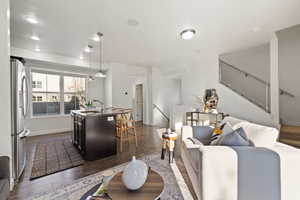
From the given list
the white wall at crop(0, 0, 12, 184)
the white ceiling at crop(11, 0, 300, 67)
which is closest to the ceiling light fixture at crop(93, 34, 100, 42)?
the white ceiling at crop(11, 0, 300, 67)

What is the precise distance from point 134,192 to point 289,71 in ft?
14.5

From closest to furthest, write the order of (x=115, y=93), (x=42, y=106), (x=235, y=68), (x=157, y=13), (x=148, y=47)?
(x=157, y=13), (x=148, y=47), (x=235, y=68), (x=42, y=106), (x=115, y=93)

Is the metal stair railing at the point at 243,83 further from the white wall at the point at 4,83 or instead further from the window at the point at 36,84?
the window at the point at 36,84

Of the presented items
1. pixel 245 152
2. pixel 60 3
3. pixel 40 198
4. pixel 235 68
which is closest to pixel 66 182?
pixel 40 198

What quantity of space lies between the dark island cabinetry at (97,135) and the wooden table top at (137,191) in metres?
1.81

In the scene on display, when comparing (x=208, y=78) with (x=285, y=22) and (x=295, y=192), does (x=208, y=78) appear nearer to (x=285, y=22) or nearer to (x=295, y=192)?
(x=285, y=22)

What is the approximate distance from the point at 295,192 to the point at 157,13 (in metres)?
2.99

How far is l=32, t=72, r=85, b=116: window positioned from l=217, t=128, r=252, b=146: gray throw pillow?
5.81 metres

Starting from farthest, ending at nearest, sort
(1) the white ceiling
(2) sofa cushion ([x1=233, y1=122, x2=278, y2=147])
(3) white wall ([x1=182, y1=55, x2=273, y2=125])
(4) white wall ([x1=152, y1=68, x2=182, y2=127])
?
(4) white wall ([x1=152, y1=68, x2=182, y2=127])
(3) white wall ([x1=182, y1=55, x2=273, y2=125])
(1) the white ceiling
(2) sofa cushion ([x1=233, y1=122, x2=278, y2=147])

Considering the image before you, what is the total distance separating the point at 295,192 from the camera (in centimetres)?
141

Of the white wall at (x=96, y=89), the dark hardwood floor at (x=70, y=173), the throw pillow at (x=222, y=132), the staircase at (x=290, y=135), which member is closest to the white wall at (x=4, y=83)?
the dark hardwood floor at (x=70, y=173)

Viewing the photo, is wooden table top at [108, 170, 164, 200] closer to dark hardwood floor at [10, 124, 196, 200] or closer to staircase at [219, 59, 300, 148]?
dark hardwood floor at [10, 124, 196, 200]

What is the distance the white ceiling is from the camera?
240cm

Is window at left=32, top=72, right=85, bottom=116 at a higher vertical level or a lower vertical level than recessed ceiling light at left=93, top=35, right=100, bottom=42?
lower
